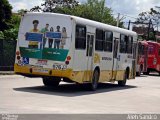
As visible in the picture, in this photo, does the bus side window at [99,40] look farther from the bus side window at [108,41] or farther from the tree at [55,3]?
the tree at [55,3]

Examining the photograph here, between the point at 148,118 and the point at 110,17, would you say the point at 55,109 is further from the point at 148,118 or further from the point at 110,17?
the point at 110,17

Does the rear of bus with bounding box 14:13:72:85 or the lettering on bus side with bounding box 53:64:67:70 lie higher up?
the rear of bus with bounding box 14:13:72:85

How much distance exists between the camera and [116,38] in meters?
24.8

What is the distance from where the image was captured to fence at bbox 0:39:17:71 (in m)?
31.7

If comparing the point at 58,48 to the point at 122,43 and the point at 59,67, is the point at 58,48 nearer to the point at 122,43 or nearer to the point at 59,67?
the point at 59,67

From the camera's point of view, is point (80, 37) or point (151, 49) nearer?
point (80, 37)

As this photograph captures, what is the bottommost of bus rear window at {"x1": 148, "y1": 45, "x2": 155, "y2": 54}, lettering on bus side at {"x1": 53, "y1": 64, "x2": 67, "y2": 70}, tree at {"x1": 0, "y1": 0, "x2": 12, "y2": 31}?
lettering on bus side at {"x1": 53, "y1": 64, "x2": 67, "y2": 70}

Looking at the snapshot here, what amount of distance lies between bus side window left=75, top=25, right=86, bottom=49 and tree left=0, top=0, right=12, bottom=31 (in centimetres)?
3608

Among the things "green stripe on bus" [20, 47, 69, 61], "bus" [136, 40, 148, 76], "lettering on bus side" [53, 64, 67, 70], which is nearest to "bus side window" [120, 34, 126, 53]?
"green stripe on bus" [20, 47, 69, 61]

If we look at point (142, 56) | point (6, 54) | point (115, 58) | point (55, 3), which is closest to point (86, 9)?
point (55, 3)

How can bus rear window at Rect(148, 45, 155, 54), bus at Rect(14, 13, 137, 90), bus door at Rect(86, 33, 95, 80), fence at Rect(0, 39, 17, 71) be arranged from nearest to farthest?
bus at Rect(14, 13, 137, 90) → bus door at Rect(86, 33, 95, 80) → fence at Rect(0, 39, 17, 71) → bus rear window at Rect(148, 45, 155, 54)

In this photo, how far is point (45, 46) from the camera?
1986 cm

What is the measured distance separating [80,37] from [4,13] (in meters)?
39.0

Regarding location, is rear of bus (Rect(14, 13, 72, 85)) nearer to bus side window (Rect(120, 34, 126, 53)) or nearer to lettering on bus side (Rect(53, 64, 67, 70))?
lettering on bus side (Rect(53, 64, 67, 70))
